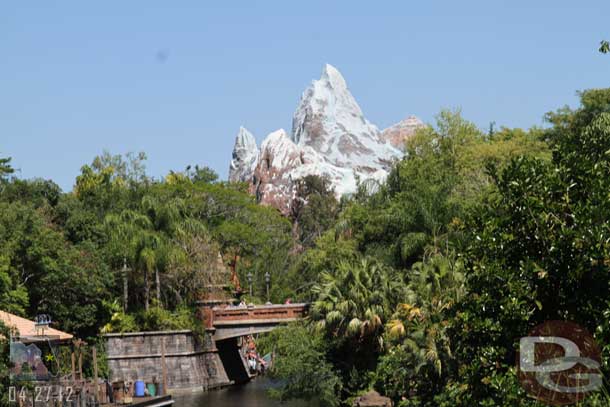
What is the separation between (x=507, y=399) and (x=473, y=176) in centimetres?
3467

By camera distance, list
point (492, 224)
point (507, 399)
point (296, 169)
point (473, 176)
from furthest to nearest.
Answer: point (296, 169) → point (473, 176) → point (492, 224) → point (507, 399)

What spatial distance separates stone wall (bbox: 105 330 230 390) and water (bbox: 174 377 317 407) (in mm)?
1220

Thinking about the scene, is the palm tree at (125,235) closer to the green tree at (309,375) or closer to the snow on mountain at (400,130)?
the green tree at (309,375)

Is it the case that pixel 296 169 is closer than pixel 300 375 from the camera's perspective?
No

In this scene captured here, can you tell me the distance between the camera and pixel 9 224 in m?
38.2

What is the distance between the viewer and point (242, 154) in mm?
123000

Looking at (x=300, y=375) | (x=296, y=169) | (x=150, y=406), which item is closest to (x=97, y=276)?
(x=150, y=406)

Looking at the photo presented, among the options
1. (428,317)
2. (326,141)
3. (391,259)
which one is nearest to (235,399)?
(391,259)

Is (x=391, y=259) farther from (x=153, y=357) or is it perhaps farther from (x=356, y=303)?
(x=153, y=357)

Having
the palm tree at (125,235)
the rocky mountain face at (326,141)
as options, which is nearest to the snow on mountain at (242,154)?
the rocky mountain face at (326,141)

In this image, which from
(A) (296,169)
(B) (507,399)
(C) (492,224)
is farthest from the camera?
(A) (296,169)

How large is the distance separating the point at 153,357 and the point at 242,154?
80490 millimetres

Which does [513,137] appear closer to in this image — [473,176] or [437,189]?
[473,176]

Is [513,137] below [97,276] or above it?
above
